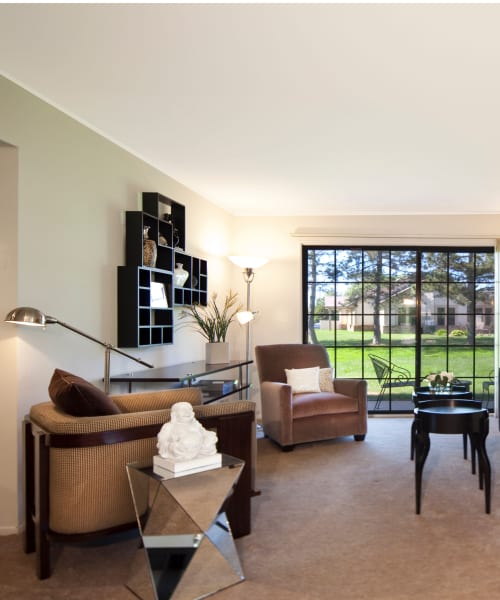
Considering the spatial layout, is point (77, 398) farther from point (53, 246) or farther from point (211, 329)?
point (211, 329)

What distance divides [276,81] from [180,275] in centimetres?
228

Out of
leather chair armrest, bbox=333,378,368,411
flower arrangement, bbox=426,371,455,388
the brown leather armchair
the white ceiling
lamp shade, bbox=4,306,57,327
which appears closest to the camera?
the white ceiling

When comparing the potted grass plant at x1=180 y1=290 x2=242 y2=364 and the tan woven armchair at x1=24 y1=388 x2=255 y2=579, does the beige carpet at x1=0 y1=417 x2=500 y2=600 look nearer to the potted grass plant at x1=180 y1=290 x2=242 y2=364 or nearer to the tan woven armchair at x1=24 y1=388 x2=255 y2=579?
the tan woven armchair at x1=24 y1=388 x2=255 y2=579

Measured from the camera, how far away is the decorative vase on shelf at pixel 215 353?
16.6 feet

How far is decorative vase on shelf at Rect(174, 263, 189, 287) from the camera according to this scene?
15.7 feet

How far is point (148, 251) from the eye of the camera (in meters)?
4.15

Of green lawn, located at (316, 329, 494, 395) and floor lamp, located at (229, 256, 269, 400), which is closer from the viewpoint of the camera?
floor lamp, located at (229, 256, 269, 400)

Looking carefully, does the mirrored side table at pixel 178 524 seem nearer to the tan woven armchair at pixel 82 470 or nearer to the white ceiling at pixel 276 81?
the tan woven armchair at pixel 82 470

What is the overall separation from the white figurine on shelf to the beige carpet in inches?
23.7

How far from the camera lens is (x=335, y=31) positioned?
2.36m

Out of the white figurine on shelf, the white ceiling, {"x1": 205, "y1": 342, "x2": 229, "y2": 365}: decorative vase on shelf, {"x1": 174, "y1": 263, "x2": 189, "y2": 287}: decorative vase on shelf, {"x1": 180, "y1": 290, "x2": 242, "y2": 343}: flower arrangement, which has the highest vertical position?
the white ceiling

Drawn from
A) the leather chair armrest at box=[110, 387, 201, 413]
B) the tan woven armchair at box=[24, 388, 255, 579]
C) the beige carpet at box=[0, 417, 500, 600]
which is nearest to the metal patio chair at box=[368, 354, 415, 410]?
the beige carpet at box=[0, 417, 500, 600]

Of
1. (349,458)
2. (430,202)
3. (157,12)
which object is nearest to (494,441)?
(349,458)

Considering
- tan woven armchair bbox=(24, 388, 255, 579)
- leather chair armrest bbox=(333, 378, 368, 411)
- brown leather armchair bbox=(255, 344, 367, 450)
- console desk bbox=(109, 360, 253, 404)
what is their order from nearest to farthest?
1. tan woven armchair bbox=(24, 388, 255, 579)
2. console desk bbox=(109, 360, 253, 404)
3. brown leather armchair bbox=(255, 344, 367, 450)
4. leather chair armrest bbox=(333, 378, 368, 411)
